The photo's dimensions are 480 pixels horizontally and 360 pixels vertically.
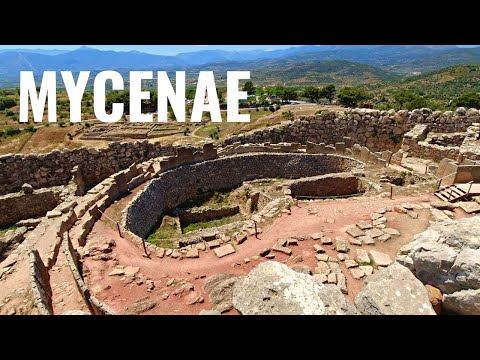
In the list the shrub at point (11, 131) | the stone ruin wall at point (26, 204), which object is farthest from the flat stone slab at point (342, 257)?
the shrub at point (11, 131)

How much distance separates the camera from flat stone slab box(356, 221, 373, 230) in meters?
10.6

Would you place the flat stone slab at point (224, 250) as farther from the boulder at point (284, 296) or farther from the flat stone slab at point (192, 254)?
the boulder at point (284, 296)

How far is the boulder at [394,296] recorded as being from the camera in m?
5.05

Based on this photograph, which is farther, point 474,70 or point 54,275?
point 474,70

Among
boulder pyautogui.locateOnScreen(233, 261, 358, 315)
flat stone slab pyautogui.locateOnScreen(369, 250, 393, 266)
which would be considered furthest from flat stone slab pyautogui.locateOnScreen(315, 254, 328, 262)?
boulder pyautogui.locateOnScreen(233, 261, 358, 315)

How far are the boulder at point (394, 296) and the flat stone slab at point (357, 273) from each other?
2551 mm

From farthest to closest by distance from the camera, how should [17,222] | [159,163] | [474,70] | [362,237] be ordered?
[474,70] → [159,163] → [17,222] → [362,237]

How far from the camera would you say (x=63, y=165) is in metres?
17.3

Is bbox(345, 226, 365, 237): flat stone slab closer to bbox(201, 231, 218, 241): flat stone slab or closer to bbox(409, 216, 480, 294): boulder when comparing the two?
bbox(409, 216, 480, 294): boulder

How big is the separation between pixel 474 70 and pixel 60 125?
11698 cm

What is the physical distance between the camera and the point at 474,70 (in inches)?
4045
